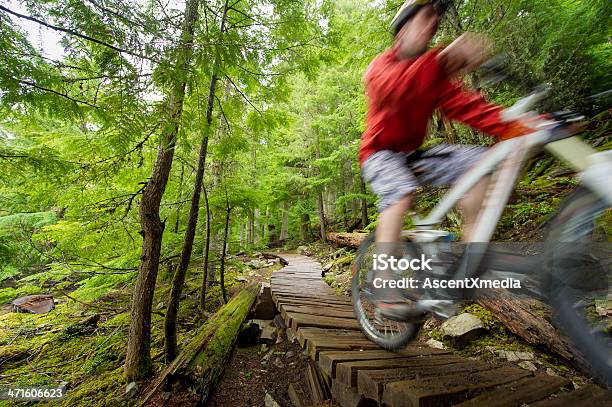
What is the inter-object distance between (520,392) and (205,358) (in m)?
3.98

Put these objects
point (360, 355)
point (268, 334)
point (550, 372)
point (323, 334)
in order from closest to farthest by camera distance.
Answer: point (360, 355)
point (550, 372)
point (323, 334)
point (268, 334)

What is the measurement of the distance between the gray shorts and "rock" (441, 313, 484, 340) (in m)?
2.33

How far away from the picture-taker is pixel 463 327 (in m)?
3.46

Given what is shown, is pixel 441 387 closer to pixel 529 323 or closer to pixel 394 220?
pixel 394 220

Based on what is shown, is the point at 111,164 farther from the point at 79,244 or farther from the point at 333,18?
the point at 333,18

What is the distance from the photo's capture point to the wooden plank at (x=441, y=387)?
5.45 ft

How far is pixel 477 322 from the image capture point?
3.43 metres

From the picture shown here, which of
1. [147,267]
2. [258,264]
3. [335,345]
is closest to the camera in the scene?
[335,345]

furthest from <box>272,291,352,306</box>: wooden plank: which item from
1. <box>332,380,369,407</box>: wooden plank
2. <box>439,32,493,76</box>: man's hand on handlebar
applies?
<box>439,32,493,76</box>: man's hand on handlebar

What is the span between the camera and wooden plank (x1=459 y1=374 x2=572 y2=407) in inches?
64.7

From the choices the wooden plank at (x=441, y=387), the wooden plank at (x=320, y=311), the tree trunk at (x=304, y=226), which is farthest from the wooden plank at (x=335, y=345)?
the tree trunk at (x=304, y=226)

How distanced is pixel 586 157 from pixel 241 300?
6649mm

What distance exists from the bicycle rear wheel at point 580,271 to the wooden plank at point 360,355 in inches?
53.6

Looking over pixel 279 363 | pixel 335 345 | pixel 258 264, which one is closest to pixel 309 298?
pixel 279 363
